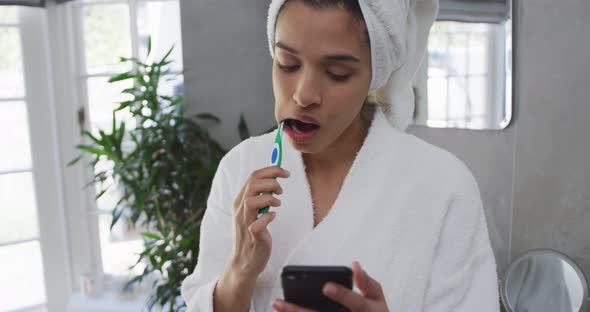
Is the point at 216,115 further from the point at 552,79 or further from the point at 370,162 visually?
the point at 370,162

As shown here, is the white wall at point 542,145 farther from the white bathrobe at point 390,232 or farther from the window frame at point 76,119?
the window frame at point 76,119

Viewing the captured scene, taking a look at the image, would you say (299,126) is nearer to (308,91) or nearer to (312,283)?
(308,91)

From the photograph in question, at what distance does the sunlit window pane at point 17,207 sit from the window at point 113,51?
1.07ft

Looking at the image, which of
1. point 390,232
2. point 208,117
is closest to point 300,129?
point 390,232

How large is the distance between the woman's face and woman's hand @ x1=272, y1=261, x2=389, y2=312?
0.79ft

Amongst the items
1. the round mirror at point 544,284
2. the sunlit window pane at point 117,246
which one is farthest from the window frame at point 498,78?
the sunlit window pane at point 117,246

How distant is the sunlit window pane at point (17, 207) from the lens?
277 centimetres

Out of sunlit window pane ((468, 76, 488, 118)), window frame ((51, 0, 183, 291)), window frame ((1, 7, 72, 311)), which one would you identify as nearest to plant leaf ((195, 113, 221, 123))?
window frame ((51, 0, 183, 291))

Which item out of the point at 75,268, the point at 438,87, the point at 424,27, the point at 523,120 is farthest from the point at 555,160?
the point at 75,268

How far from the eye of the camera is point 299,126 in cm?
77

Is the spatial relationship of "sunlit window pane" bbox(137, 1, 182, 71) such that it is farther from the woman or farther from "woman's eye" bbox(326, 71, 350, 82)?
"woman's eye" bbox(326, 71, 350, 82)

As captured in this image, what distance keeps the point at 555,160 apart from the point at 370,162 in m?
1.15

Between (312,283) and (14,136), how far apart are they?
2.66 metres

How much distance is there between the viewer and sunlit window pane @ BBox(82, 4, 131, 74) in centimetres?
267
